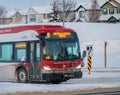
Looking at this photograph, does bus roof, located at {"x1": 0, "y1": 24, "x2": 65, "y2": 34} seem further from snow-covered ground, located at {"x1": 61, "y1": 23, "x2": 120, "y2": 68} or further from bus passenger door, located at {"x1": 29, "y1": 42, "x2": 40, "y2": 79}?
snow-covered ground, located at {"x1": 61, "y1": 23, "x2": 120, "y2": 68}

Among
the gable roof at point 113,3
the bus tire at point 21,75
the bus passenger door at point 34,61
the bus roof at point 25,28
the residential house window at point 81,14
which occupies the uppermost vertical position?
the gable roof at point 113,3

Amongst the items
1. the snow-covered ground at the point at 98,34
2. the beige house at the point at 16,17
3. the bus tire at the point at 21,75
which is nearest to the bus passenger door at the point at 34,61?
the bus tire at the point at 21,75

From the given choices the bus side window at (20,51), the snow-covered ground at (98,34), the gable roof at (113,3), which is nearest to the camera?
the bus side window at (20,51)

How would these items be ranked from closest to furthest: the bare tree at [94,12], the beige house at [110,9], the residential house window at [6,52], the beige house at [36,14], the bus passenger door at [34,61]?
1. the bus passenger door at [34,61]
2. the residential house window at [6,52]
3. the bare tree at [94,12]
4. the beige house at [110,9]
5. the beige house at [36,14]

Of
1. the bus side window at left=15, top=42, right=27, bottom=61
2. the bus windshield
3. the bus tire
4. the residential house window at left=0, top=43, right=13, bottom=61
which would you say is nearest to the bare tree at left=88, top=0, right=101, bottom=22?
the residential house window at left=0, top=43, right=13, bottom=61

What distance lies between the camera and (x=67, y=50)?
27562mm

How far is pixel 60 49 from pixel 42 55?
1.03 metres

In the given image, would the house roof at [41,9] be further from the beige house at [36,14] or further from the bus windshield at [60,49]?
the bus windshield at [60,49]

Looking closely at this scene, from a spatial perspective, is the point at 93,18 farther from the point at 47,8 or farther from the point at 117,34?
the point at 117,34

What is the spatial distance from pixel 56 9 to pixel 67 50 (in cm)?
8097

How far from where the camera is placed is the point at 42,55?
26938mm

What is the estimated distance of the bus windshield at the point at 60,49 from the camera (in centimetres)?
2692

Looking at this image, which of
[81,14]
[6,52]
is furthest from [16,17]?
[6,52]

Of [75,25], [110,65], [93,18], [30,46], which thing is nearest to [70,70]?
[30,46]
